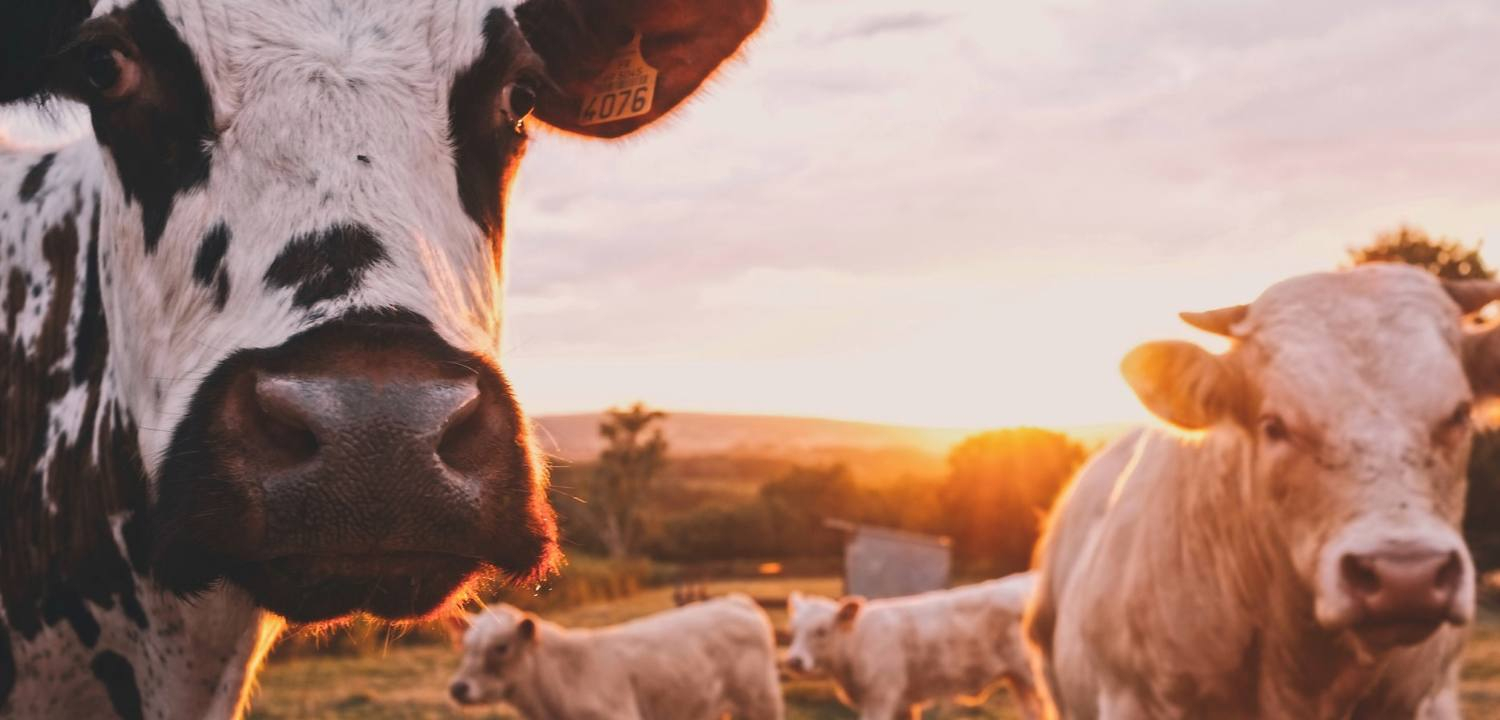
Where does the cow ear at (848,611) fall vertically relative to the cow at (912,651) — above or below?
above

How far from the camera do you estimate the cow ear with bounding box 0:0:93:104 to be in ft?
7.90

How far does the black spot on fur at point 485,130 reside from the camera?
2217 mm

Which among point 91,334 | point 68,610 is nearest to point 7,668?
point 68,610

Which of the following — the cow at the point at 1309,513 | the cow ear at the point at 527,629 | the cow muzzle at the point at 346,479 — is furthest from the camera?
the cow ear at the point at 527,629

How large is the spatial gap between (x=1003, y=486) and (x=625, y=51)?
47354 mm

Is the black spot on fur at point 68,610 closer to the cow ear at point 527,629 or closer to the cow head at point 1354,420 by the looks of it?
the cow head at point 1354,420

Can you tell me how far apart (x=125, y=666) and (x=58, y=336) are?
0.64 m

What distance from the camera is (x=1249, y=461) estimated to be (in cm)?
391

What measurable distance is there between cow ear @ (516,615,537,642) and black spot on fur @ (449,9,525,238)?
28.2 ft

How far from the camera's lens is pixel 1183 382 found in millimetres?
3938

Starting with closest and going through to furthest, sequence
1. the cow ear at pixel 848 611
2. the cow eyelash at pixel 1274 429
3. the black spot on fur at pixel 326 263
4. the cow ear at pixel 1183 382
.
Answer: the black spot on fur at pixel 326 263 → the cow eyelash at pixel 1274 429 → the cow ear at pixel 1183 382 → the cow ear at pixel 848 611

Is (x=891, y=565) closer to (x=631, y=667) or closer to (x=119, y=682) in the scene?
(x=631, y=667)

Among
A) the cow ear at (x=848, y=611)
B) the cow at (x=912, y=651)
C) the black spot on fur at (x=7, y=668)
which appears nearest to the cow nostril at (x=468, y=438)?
the black spot on fur at (x=7, y=668)

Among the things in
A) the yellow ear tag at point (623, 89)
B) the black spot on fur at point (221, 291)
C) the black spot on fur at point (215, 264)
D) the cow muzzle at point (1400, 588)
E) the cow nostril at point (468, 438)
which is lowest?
the cow muzzle at point (1400, 588)
